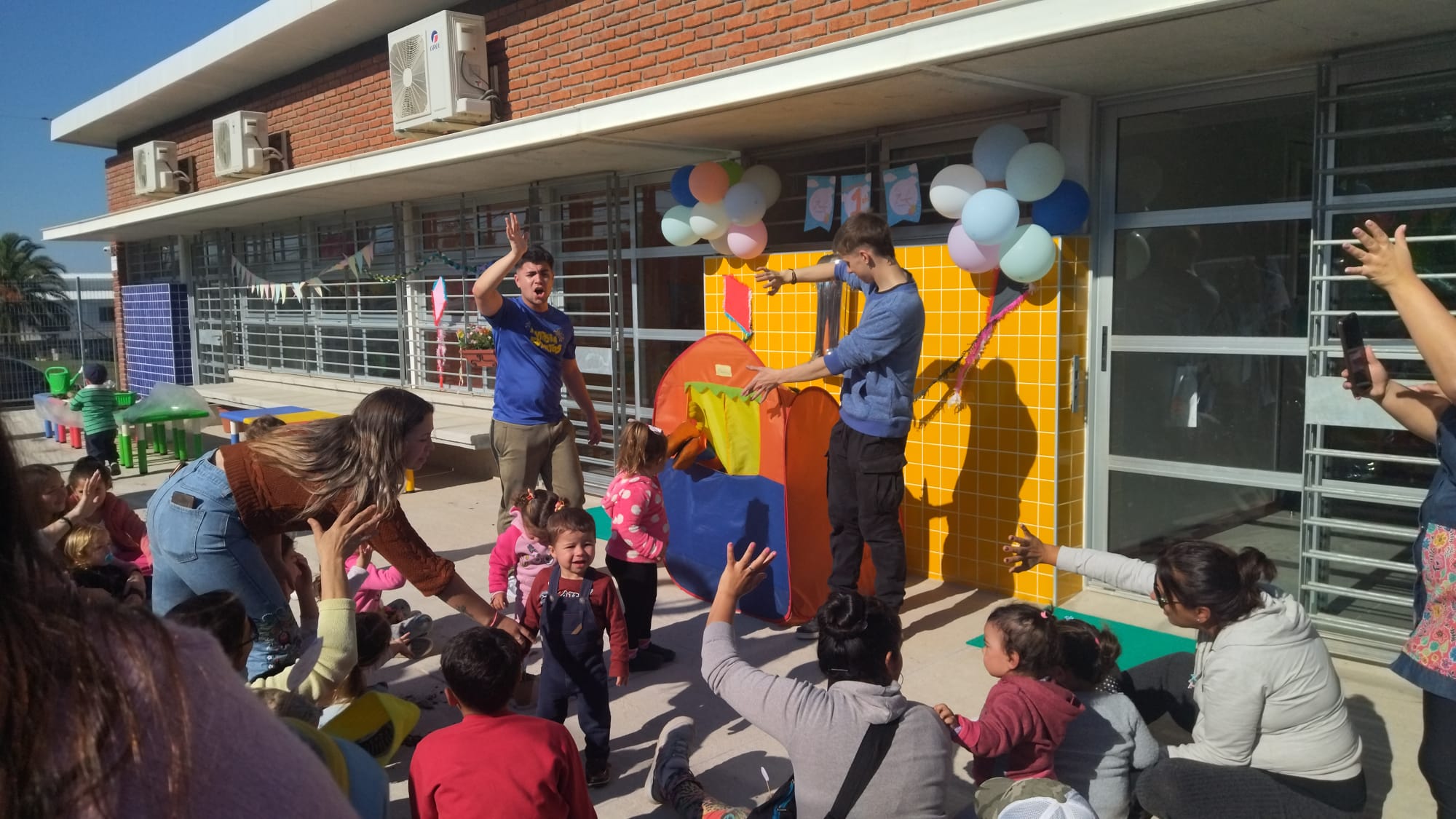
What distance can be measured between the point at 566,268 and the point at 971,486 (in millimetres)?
4554

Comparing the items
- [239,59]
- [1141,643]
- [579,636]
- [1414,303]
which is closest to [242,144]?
[239,59]

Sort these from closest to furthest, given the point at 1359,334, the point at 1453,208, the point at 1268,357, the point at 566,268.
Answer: the point at 1359,334 < the point at 1453,208 < the point at 1268,357 < the point at 566,268

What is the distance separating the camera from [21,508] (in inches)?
33.3

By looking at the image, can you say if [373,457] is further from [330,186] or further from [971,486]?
[330,186]

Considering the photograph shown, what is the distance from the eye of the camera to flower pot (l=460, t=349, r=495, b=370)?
9461 millimetres

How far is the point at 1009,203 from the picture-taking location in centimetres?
494

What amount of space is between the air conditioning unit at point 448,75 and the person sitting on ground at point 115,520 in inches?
186

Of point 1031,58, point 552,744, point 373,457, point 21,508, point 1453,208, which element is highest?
point 1031,58

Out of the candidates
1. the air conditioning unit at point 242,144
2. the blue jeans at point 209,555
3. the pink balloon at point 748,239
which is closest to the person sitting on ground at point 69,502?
the blue jeans at point 209,555

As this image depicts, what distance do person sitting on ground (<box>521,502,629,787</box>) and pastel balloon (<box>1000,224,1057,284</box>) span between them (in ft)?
8.59

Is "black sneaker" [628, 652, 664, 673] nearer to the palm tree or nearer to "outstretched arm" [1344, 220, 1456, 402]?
"outstretched arm" [1344, 220, 1456, 402]

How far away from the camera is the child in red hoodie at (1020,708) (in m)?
2.80

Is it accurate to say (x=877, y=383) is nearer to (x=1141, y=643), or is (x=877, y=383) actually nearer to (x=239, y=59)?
(x=1141, y=643)

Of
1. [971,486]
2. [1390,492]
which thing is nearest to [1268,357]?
[1390,492]
